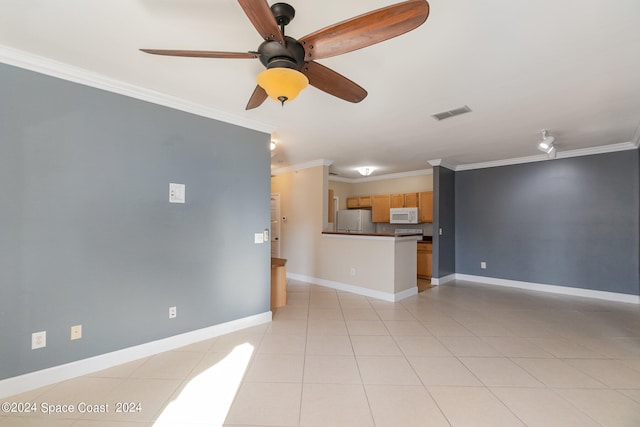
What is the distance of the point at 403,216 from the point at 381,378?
4.63 meters

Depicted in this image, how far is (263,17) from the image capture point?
1.24 metres

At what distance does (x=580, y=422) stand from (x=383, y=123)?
312cm

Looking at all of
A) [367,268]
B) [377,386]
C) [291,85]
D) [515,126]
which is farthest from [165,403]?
[515,126]

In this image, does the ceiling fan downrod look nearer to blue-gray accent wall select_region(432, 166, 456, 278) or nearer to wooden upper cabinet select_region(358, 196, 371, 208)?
blue-gray accent wall select_region(432, 166, 456, 278)

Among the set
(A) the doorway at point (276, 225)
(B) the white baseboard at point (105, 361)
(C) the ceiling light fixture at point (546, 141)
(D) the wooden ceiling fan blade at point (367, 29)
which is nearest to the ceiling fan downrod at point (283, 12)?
(D) the wooden ceiling fan blade at point (367, 29)

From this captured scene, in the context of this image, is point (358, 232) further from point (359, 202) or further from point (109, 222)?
point (109, 222)

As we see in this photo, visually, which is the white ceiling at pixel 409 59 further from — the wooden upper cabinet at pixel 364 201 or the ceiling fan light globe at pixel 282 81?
the wooden upper cabinet at pixel 364 201

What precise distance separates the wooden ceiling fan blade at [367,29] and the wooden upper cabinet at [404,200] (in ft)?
17.8

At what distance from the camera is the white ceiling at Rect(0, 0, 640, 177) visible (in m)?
1.61

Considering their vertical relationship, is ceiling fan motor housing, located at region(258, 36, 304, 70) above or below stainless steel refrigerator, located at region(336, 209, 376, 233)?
above

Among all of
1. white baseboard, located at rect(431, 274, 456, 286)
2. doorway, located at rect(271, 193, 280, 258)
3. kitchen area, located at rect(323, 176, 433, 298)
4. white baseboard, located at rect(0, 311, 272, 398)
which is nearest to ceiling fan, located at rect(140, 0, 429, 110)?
white baseboard, located at rect(0, 311, 272, 398)

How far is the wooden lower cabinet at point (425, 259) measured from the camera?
5906mm

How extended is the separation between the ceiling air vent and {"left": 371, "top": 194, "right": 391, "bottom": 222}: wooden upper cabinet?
3.69m

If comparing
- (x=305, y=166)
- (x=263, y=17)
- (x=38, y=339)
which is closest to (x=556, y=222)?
(x=305, y=166)
